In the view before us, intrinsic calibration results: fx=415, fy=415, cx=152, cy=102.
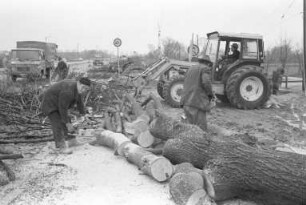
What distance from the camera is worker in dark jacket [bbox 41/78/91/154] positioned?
312 inches

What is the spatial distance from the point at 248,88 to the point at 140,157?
777 centimetres

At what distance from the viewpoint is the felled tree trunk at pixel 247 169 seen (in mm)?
4887

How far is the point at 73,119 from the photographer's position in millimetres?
11172

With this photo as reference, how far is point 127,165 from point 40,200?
1887 mm

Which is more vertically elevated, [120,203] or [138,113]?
[138,113]

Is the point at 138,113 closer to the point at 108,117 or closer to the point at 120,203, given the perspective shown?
the point at 108,117

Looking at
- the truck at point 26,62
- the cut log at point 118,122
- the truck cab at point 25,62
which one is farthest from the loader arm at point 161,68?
the truck cab at point 25,62

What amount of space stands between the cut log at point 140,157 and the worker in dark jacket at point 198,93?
1.34 metres

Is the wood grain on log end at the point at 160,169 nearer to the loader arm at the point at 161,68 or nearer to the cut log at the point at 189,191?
the cut log at the point at 189,191

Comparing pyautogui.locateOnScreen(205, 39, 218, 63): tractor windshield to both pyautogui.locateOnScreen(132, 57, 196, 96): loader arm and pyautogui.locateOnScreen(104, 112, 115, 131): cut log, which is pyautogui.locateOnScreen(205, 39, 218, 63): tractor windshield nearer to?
pyautogui.locateOnScreen(132, 57, 196, 96): loader arm

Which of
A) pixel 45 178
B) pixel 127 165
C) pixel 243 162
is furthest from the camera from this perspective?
pixel 127 165

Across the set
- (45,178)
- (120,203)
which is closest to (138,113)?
(45,178)

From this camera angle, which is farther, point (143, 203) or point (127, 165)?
point (127, 165)

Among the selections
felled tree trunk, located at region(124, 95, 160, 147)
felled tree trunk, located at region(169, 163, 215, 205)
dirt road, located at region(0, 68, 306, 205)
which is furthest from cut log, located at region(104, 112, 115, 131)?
Answer: felled tree trunk, located at region(169, 163, 215, 205)
